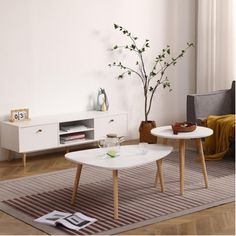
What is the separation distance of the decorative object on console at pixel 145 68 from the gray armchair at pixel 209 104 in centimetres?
67

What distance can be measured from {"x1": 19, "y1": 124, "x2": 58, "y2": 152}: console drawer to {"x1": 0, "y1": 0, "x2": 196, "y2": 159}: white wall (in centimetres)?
41

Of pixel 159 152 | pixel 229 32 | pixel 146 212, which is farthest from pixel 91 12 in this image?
pixel 146 212

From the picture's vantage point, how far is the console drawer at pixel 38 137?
17.9 ft

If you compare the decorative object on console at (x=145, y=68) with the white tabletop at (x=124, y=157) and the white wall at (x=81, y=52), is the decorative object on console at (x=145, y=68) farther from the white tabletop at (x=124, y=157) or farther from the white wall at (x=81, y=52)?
the white tabletop at (x=124, y=157)

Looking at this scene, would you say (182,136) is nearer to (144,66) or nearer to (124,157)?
(124,157)

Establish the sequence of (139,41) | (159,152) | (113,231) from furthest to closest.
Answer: (139,41) < (159,152) < (113,231)

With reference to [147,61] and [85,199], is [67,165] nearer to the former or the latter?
[85,199]

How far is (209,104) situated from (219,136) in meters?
0.56

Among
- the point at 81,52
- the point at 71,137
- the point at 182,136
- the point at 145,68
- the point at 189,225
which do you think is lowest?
the point at 189,225

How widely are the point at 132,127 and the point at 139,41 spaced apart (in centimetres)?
107

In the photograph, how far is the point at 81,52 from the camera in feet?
20.6

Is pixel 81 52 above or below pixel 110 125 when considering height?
above

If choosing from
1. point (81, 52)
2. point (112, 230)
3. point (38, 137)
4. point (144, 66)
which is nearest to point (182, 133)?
point (112, 230)

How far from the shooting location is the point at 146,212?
4074 millimetres
